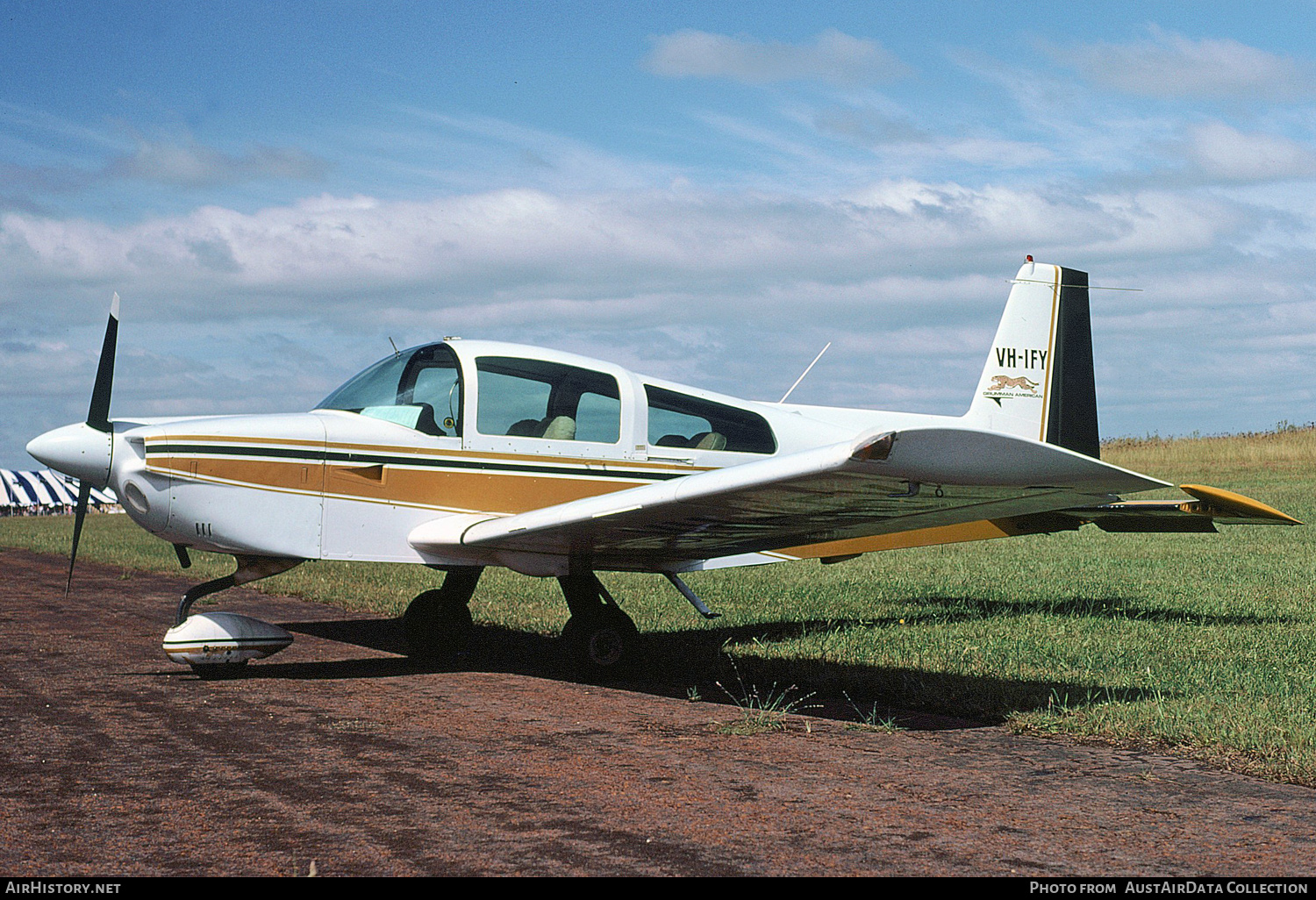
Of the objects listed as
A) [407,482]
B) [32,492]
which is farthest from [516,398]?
[32,492]

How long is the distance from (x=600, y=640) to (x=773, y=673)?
4.02ft

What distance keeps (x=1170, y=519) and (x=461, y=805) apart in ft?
23.9

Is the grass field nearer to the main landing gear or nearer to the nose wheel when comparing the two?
the nose wheel

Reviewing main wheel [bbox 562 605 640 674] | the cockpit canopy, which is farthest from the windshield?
main wheel [bbox 562 605 640 674]

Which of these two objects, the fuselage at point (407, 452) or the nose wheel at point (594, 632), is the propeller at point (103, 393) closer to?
the fuselage at point (407, 452)

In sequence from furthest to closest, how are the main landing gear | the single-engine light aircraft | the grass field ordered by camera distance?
the main landing gear, the single-engine light aircraft, the grass field

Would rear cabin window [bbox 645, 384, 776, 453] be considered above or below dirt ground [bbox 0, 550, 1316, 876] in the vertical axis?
above

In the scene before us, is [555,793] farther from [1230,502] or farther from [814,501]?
[1230,502]

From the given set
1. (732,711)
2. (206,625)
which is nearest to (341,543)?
(206,625)

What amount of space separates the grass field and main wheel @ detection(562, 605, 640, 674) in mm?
448

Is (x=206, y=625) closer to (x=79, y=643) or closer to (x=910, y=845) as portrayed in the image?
(x=79, y=643)

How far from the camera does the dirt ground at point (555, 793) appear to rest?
3.65 meters

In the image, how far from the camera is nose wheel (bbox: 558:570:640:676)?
303 inches

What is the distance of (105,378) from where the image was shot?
25.1 feet
